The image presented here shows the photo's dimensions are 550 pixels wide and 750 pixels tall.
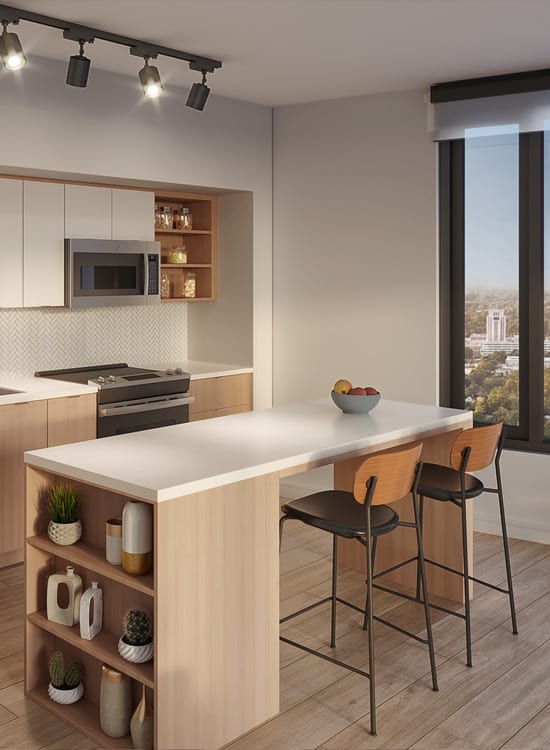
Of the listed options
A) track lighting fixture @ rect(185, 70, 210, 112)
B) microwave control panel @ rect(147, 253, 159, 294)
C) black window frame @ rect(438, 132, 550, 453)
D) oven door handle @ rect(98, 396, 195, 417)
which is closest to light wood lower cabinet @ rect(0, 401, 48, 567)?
oven door handle @ rect(98, 396, 195, 417)

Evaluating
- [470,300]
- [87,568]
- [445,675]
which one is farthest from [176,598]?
[470,300]

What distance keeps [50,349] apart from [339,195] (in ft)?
7.14

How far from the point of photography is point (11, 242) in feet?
15.2

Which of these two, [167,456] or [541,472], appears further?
[541,472]

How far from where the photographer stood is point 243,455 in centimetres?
294

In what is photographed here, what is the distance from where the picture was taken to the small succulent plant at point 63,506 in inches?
116

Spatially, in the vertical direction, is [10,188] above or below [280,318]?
above

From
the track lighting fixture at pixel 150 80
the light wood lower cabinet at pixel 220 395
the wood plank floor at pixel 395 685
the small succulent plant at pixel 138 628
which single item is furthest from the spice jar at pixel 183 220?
the small succulent plant at pixel 138 628

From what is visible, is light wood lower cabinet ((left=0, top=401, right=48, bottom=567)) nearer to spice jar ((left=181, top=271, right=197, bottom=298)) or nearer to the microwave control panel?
the microwave control panel

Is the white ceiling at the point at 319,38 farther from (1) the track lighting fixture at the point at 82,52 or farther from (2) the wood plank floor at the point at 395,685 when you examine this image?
(2) the wood plank floor at the point at 395,685

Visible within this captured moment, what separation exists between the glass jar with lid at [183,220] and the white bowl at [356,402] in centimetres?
251

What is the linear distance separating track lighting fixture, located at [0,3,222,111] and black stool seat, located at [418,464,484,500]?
224 cm

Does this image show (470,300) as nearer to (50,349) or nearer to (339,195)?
(339,195)

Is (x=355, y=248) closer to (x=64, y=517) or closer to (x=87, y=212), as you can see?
(x=87, y=212)
